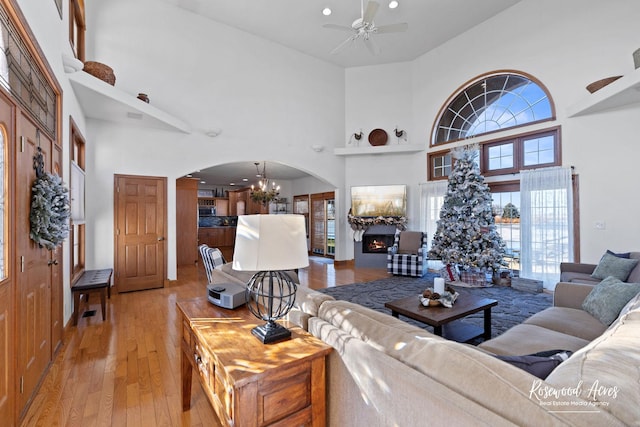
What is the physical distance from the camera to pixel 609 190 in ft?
13.8

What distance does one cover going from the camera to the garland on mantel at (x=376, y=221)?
6.97 metres

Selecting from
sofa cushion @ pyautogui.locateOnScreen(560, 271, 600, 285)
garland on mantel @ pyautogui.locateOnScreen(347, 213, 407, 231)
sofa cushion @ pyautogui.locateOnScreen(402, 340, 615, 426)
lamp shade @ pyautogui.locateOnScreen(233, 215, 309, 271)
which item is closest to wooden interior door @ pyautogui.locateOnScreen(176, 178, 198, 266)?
garland on mantel @ pyautogui.locateOnScreen(347, 213, 407, 231)

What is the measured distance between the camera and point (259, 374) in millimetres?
1114

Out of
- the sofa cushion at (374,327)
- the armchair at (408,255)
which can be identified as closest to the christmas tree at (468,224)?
the armchair at (408,255)

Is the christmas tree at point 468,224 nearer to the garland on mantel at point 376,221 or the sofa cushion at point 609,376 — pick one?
the garland on mantel at point 376,221

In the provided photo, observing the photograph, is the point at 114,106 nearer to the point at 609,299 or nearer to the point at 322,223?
the point at 609,299

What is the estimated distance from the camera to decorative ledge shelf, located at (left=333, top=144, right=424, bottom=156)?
6.89 metres

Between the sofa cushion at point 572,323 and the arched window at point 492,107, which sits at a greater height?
the arched window at point 492,107

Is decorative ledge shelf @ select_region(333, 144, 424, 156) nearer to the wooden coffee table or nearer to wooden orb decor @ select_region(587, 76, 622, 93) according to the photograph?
wooden orb decor @ select_region(587, 76, 622, 93)

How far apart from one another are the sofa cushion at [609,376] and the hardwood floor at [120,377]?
189cm

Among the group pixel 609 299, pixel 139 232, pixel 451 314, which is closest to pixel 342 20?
pixel 139 232

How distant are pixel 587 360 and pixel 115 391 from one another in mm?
2791

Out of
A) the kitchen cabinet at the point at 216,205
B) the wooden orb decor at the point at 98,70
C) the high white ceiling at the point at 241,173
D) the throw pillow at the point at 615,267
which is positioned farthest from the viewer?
the kitchen cabinet at the point at 216,205

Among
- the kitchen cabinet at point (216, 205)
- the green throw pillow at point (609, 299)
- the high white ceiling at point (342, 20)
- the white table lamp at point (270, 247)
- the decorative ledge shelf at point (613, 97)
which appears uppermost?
the high white ceiling at point (342, 20)
